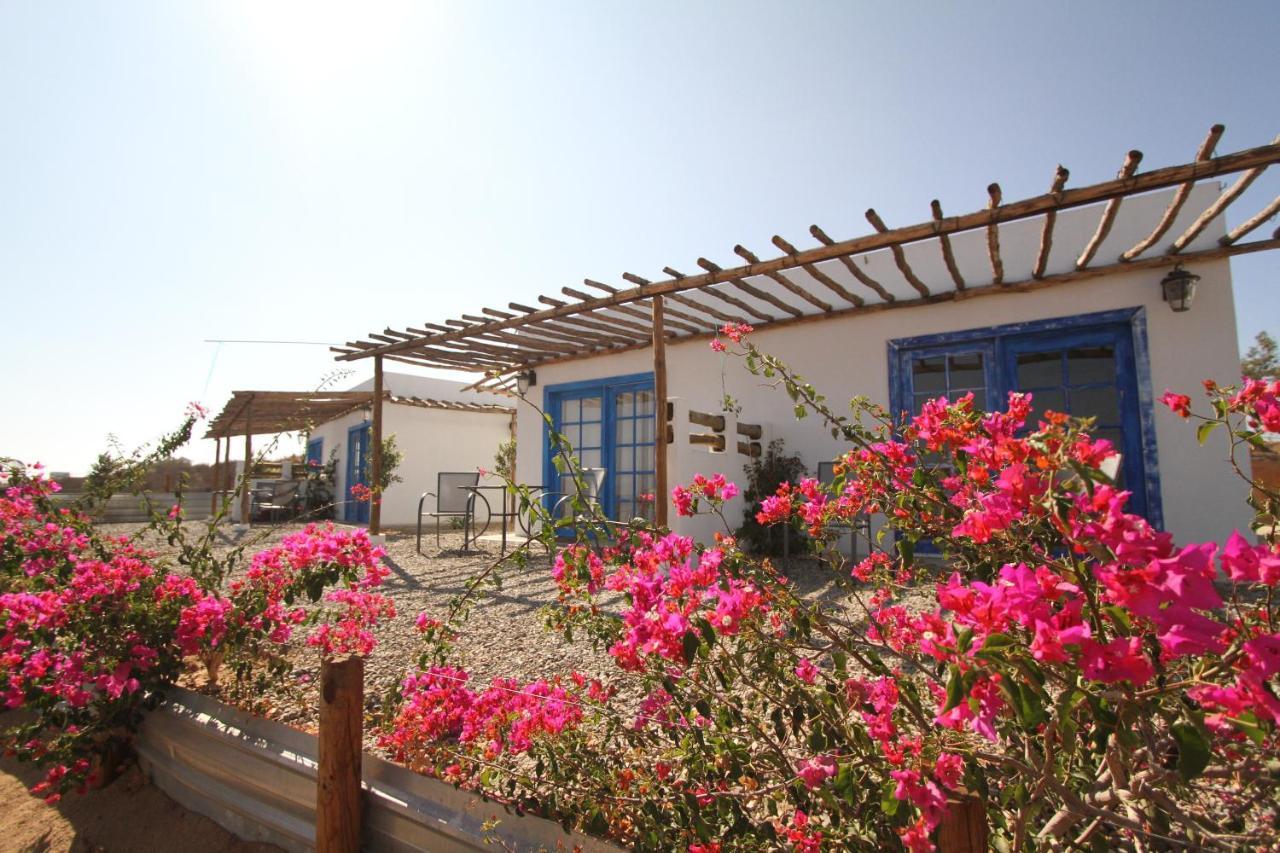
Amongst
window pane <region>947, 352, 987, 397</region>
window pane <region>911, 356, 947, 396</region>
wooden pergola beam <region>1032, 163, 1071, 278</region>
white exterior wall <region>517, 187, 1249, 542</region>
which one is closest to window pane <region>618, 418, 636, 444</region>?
white exterior wall <region>517, 187, 1249, 542</region>

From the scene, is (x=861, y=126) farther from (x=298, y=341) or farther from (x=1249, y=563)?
(x=298, y=341)

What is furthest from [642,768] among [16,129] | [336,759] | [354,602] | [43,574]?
[16,129]

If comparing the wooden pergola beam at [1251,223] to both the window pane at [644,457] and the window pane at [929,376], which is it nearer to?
the window pane at [929,376]

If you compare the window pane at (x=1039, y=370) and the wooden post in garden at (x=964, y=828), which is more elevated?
the window pane at (x=1039, y=370)

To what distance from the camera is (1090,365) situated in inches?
183

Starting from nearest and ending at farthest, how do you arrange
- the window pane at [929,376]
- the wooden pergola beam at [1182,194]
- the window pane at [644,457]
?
the wooden pergola beam at [1182,194] < the window pane at [929,376] < the window pane at [644,457]

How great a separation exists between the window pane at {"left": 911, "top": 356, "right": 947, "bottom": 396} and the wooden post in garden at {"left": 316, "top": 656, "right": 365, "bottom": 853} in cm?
489

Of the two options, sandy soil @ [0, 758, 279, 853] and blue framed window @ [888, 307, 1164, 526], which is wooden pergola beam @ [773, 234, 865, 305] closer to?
blue framed window @ [888, 307, 1164, 526]

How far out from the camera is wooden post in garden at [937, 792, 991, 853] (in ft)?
2.65

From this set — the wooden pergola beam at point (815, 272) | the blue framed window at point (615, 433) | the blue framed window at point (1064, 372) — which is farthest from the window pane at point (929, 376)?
the blue framed window at point (615, 433)

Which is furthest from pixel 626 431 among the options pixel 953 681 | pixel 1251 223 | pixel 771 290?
pixel 953 681

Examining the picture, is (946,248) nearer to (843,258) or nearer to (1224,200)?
(843,258)

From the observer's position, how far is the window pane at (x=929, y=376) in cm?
505

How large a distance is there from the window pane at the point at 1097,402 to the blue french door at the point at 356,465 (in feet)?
36.3
